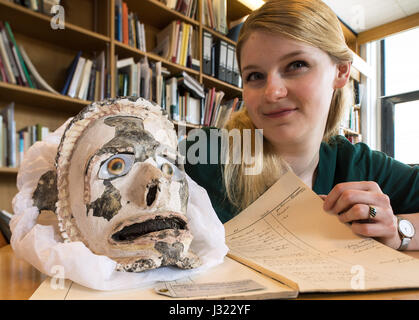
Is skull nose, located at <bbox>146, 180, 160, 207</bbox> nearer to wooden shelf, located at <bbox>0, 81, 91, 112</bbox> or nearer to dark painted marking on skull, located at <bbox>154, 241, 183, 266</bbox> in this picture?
dark painted marking on skull, located at <bbox>154, 241, 183, 266</bbox>

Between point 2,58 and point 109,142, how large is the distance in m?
1.41

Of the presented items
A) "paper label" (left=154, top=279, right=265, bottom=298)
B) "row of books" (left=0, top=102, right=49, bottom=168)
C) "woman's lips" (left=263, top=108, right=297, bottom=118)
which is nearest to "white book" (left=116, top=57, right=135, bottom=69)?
"row of books" (left=0, top=102, right=49, bottom=168)

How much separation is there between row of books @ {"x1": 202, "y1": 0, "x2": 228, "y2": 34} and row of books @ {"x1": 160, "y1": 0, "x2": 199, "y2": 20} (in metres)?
0.08

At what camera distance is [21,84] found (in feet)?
4.91

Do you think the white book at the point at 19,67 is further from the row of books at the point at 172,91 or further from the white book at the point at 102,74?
the row of books at the point at 172,91

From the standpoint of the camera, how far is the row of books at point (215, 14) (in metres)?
2.35

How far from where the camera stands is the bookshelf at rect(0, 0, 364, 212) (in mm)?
1518

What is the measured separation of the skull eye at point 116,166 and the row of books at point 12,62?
1.39m

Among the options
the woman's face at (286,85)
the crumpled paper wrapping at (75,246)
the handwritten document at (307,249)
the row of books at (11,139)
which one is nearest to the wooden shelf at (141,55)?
the row of books at (11,139)

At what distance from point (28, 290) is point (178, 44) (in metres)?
2.04

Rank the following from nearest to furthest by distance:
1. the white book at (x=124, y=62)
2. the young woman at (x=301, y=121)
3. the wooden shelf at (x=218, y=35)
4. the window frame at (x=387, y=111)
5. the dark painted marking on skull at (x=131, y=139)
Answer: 1. the dark painted marking on skull at (x=131, y=139)
2. the young woman at (x=301, y=121)
3. the white book at (x=124, y=62)
4. the wooden shelf at (x=218, y=35)
5. the window frame at (x=387, y=111)
